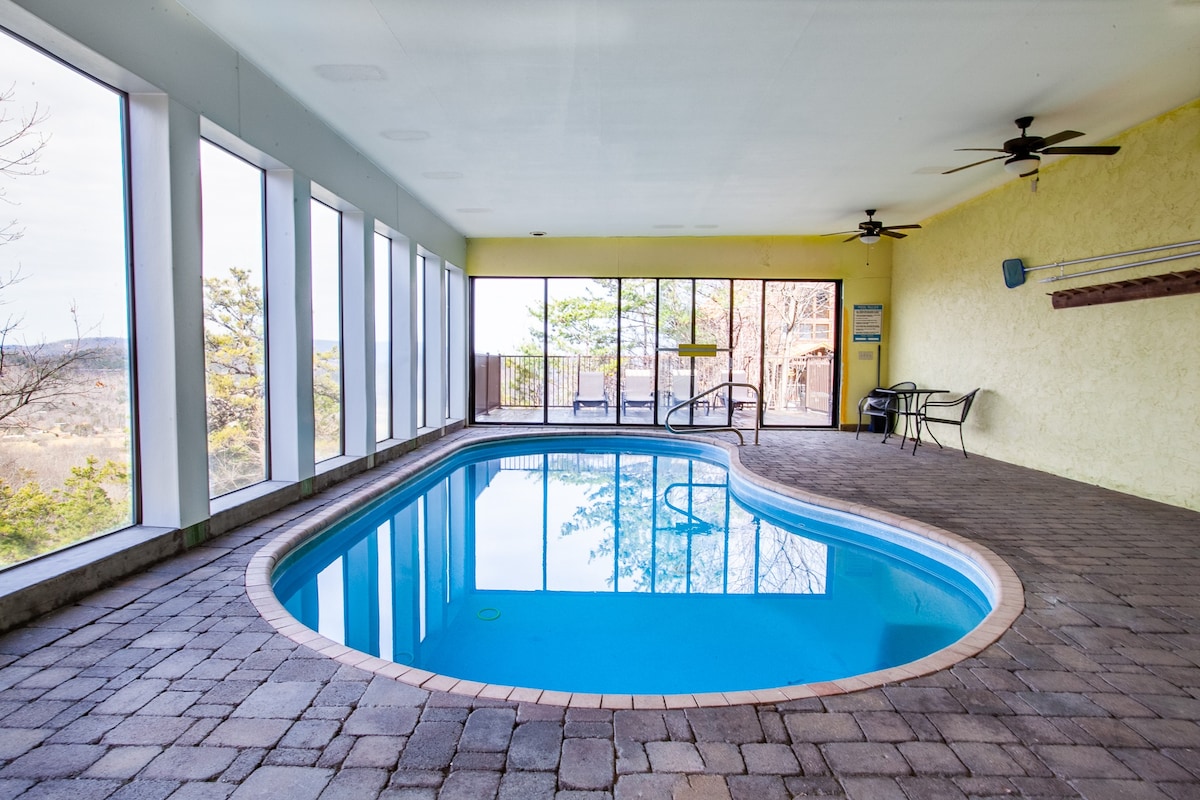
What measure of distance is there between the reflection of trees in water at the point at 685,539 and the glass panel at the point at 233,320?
226cm

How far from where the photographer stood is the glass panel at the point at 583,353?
9.64 m

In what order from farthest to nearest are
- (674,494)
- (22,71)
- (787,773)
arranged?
(674,494)
(22,71)
(787,773)

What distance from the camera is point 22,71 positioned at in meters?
2.52

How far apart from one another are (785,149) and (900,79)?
1.36 metres

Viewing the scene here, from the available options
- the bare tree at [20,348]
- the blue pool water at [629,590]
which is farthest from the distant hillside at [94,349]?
the blue pool water at [629,590]

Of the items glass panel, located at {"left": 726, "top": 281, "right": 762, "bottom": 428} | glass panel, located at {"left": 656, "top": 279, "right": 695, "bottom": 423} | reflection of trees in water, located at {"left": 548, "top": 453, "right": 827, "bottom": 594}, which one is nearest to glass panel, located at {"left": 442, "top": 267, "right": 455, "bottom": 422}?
reflection of trees in water, located at {"left": 548, "top": 453, "right": 827, "bottom": 594}

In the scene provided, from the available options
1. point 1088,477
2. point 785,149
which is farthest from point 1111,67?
point 1088,477

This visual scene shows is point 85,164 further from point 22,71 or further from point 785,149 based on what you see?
point 785,149

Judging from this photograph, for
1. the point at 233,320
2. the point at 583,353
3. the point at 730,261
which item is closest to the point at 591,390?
the point at 583,353

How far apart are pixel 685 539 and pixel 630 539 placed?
1.29 ft

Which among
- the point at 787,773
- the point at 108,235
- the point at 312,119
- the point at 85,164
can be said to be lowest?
the point at 787,773

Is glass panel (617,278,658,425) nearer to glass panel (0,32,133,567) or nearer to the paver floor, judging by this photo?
glass panel (0,32,133,567)

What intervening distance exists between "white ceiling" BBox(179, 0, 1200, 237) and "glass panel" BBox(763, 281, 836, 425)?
3882mm

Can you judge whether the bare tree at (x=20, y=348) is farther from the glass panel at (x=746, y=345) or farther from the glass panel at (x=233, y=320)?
the glass panel at (x=746, y=345)
